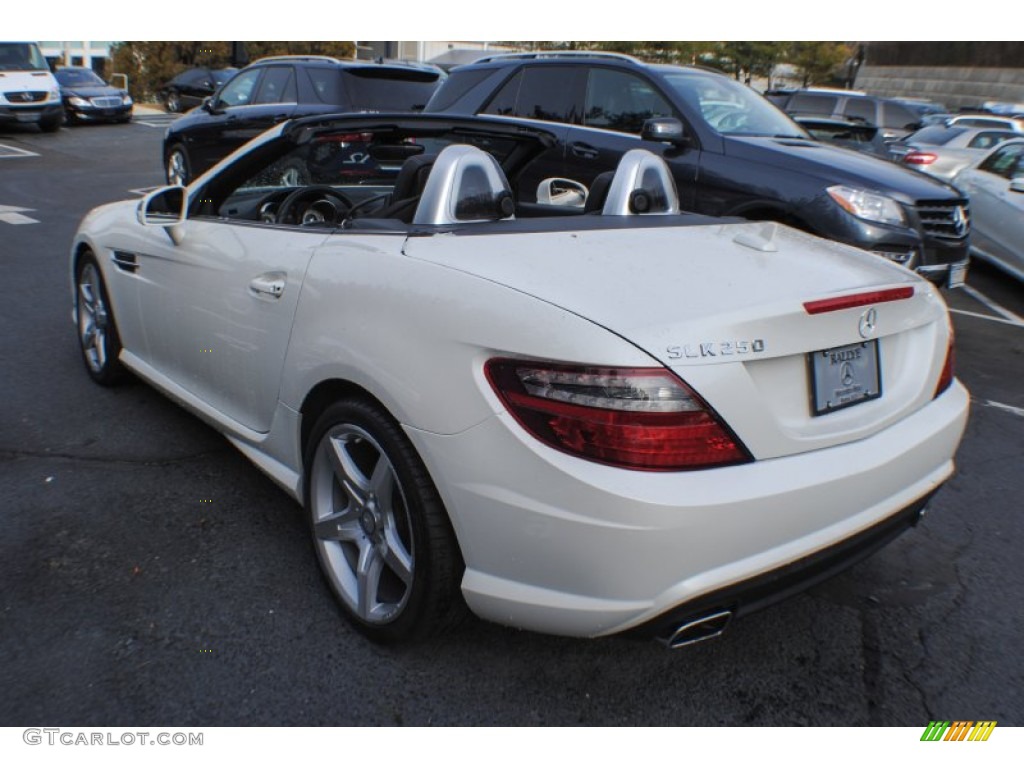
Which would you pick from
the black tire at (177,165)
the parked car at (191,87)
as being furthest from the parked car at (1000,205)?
the black tire at (177,165)

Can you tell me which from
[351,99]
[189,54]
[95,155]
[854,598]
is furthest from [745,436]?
[189,54]

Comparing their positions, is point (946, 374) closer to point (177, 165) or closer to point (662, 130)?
point (662, 130)

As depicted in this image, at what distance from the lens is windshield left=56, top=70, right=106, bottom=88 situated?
22.5 m

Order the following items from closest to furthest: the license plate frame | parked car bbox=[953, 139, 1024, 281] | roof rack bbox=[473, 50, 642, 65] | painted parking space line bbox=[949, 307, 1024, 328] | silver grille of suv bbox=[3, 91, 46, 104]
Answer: the license plate frame → roof rack bbox=[473, 50, 642, 65] → painted parking space line bbox=[949, 307, 1024, 328] → parked car bbox=[953, 139, 1024, 281] → silver grille of suv bbox=[3, 91, 46, 104]

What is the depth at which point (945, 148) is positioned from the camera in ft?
45.0

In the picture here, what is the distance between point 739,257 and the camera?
2.58 meters

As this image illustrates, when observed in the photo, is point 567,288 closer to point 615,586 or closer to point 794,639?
point 615,586

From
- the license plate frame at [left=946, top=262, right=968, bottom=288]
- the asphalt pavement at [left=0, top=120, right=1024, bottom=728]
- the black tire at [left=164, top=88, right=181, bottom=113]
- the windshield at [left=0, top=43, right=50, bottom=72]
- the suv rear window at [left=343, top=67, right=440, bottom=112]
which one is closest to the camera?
the asphalt pavement at [left=0, top=120, right=1024, bottom=728]

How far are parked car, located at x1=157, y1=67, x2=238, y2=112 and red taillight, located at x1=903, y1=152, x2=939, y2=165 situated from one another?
968 cm

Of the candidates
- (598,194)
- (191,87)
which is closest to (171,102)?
(191,87)

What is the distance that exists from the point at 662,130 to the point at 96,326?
12.4 feet

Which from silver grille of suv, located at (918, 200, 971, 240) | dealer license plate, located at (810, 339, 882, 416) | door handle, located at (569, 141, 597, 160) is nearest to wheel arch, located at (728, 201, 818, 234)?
silver grille of suv, located at (918, 200, 971, 240)

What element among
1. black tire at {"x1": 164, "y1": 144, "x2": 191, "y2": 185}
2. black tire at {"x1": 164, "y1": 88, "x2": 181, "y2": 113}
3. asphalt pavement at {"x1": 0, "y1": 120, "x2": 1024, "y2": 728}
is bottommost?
black tire at {"x1": 164, "y1": 88, "x2": 181, "y2": 113}

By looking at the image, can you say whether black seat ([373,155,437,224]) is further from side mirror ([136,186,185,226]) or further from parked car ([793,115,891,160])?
parked car ([793,115,891,160])
